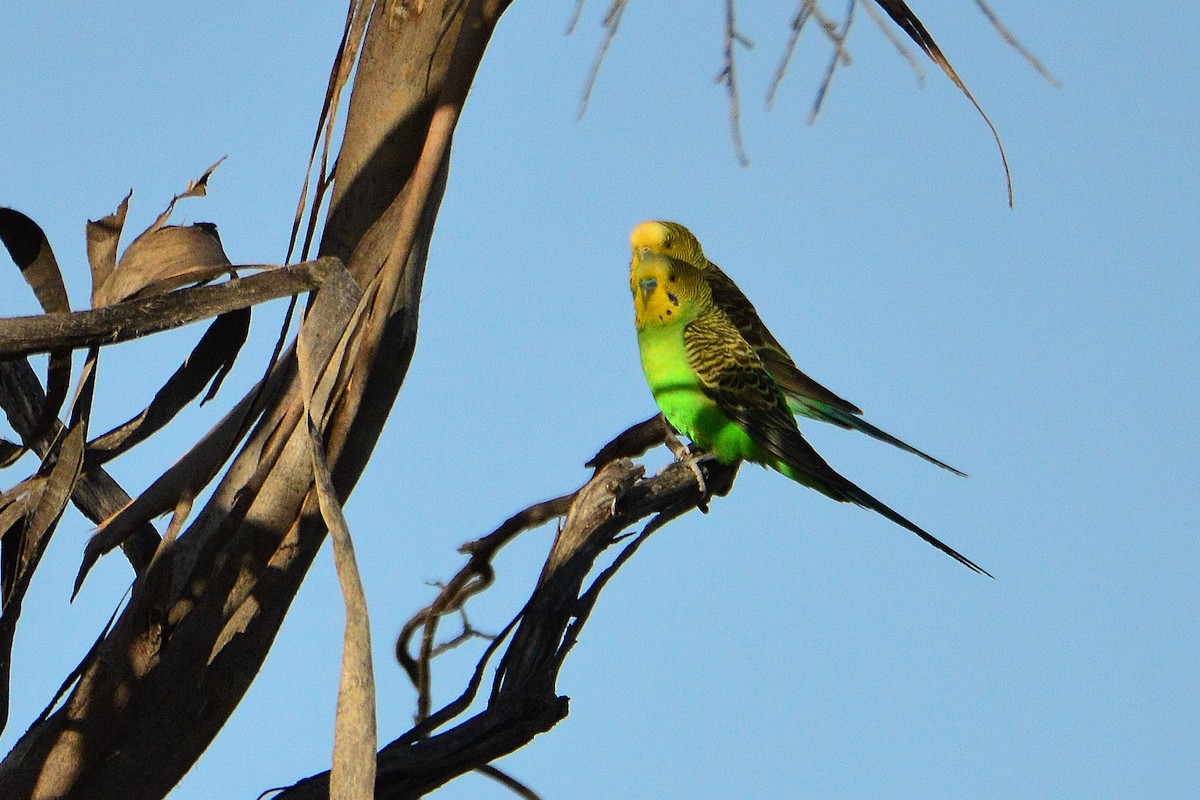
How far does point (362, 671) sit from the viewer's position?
120 cm

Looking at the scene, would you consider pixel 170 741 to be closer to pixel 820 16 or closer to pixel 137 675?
pixel 137 675

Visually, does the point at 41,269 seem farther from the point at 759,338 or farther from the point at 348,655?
the point at 759,338

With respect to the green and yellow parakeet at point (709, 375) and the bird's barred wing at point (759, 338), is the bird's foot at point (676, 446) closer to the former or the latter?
the green and yellow parakeet at point (709, 375)

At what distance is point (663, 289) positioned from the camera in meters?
3.91

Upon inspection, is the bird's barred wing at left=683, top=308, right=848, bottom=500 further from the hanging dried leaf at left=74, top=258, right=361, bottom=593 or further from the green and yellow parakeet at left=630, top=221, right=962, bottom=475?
the hanging dried leaf at left=74, top=258, right=361, bottom=593

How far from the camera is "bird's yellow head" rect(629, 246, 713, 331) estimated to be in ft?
12.7

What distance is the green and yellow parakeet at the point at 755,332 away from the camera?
370cm

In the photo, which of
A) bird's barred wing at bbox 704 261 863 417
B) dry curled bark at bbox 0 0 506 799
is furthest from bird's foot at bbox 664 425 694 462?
dry curled bark at bbox 0 0 506 799

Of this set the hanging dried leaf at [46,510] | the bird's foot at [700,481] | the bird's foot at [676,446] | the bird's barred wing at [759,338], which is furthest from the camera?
the bird's barred wing at [759,338]

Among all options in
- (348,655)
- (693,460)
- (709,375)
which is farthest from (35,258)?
(709,375)

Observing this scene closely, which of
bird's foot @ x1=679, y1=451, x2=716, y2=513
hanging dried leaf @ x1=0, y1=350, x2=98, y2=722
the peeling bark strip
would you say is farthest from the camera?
bird's foot @ x1=679, y1=451, x2=716, y2=513

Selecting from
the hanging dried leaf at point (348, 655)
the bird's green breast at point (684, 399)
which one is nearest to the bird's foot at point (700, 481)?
the bird's green breast at point (684, 399)

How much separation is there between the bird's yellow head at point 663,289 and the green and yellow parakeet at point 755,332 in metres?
0.04

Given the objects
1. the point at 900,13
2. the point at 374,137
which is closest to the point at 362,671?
the point at 374,137
